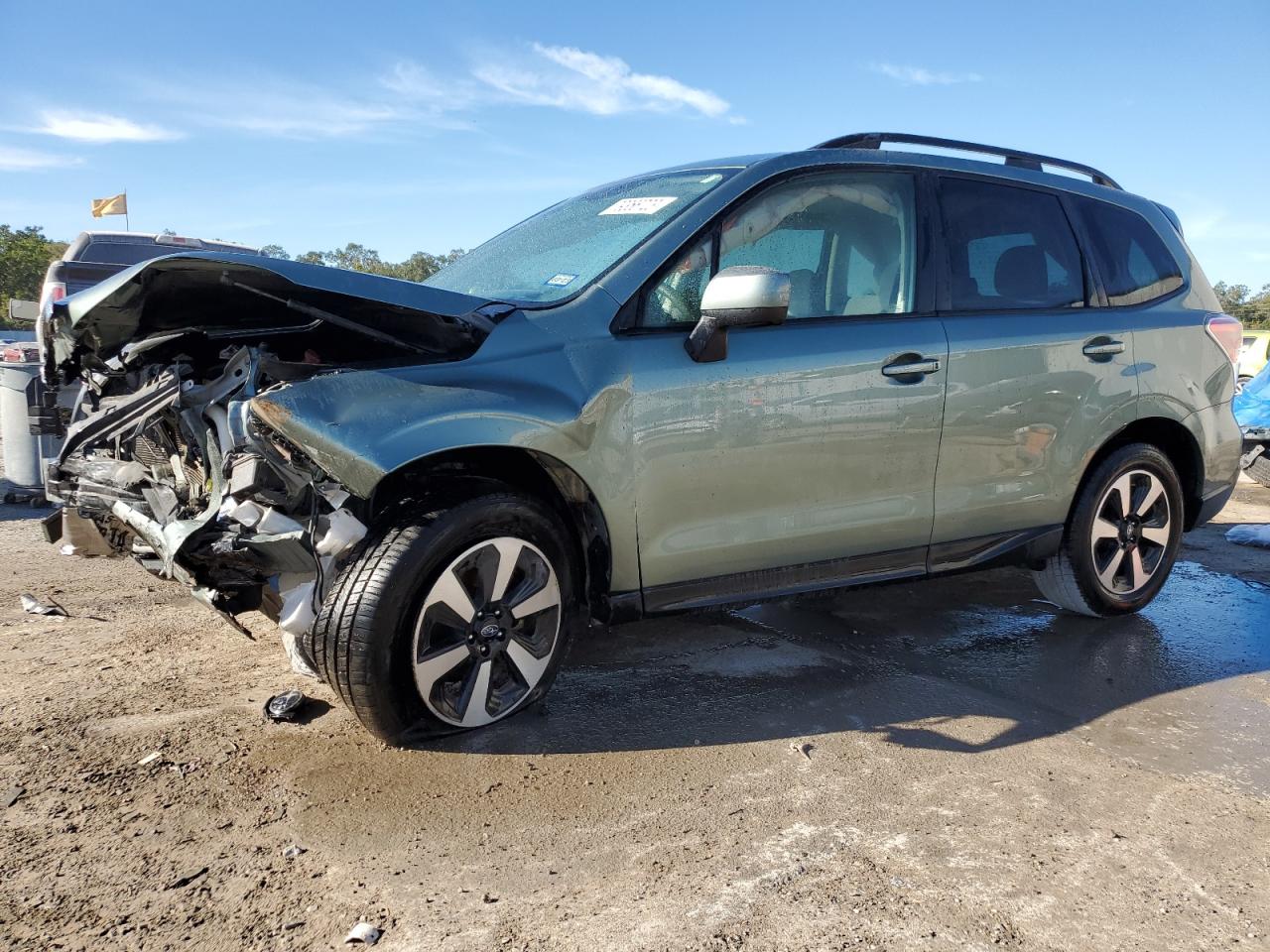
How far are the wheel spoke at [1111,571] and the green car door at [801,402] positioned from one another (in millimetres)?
1151

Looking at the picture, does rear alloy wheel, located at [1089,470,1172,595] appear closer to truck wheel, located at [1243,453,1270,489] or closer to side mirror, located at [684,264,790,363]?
side mirror, located at [684,264,790,363]

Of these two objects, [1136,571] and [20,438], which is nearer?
[1136,571]

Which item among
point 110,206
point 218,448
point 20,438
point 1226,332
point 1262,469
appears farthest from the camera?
point 110,206

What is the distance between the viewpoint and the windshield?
10.6 ft

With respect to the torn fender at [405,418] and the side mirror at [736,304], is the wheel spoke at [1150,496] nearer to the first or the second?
the side mirror at [736,304]

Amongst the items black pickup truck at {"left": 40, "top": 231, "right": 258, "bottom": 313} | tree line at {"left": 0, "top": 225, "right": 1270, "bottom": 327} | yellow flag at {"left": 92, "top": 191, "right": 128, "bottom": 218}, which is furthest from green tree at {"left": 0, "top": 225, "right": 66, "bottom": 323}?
black pickup truck at {"left": 40, "top": 231, "right": 258, "bottom": 313}

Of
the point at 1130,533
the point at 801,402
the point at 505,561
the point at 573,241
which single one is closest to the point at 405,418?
the point at 505,561

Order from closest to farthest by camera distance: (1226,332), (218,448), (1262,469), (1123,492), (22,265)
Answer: (218,448) → (1123,492) → (1226,332) → (1262,469) → (22,265)

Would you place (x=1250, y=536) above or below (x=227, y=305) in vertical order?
below

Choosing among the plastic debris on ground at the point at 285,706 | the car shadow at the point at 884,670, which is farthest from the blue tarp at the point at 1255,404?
the plastic debris on ground at the point at 285,706

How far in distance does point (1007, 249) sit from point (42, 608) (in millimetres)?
4416

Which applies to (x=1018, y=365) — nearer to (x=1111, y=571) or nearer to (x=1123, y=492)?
(x=1123, y=492)

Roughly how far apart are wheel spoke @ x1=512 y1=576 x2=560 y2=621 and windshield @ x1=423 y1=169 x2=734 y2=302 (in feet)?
3.07

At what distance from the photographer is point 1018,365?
12.3 feet
